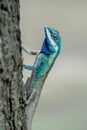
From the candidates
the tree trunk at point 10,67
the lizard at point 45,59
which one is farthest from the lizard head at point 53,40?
the tree trunk at point 10,67

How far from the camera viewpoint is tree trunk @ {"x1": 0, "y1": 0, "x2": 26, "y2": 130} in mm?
2016

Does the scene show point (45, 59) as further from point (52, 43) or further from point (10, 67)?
point (10, 67)

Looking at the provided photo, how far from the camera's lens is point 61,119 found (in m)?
5.89

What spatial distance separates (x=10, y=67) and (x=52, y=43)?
84 cm

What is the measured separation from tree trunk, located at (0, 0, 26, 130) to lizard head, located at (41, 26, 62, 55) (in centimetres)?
72

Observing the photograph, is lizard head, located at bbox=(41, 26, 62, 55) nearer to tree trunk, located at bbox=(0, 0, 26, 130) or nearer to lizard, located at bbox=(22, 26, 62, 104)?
lizard, located at bbox=(22, 26, 62, 104)

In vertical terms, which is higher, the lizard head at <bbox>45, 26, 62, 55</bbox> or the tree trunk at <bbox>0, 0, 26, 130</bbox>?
the tree trunk at <bbox>0, 0, 26, 130</bbox>

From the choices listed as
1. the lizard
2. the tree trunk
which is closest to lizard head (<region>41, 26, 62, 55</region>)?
the lizard

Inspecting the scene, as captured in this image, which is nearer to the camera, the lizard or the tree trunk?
the tree trunk

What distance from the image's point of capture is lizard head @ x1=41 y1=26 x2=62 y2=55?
2855mm

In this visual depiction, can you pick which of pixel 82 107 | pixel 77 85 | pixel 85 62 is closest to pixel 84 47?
pixel 85 62

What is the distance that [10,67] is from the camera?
2057 mm

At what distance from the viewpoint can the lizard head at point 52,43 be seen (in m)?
2.86

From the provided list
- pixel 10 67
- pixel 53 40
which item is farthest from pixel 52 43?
pixel 10 67
